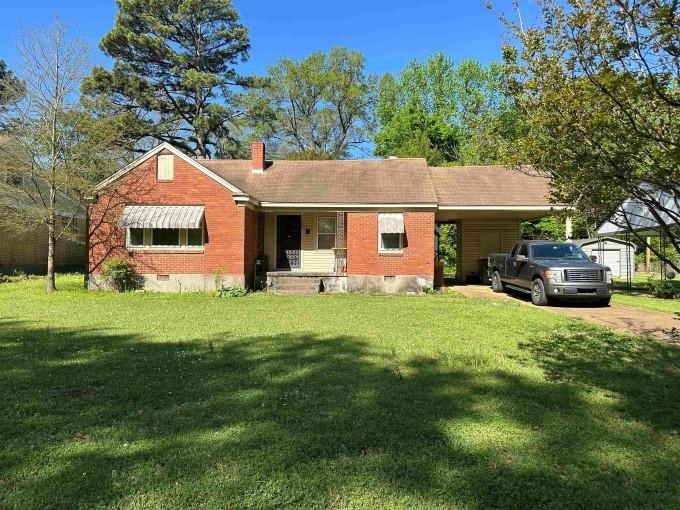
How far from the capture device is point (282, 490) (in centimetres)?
330

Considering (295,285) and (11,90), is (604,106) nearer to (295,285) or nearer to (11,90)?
(295,285)

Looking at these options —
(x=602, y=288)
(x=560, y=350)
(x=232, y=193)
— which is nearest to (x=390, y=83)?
(x=232, y=193)

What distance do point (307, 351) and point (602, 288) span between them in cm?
949

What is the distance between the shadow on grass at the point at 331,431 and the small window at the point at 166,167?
1019 centimetres

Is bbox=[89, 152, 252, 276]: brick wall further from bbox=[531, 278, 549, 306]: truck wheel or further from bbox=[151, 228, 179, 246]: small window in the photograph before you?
bbox=[531, 278, 549, 306]: truck wheel

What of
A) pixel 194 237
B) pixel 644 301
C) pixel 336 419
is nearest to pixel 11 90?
pixel 194 237

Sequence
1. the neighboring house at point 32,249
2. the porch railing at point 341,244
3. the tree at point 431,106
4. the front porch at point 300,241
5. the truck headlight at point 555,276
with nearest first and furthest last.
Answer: the truck headlight at point 555,276, the porch railing at point 341,244, the front porch at point 300,241, the neighboring house at point 32,249, the tree at point 431,106

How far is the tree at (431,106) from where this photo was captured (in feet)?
133

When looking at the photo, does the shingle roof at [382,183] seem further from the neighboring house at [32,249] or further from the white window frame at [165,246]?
the neighboring house at [32,249]

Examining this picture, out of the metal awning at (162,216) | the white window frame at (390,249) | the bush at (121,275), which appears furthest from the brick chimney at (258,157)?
the bush at (121,275)

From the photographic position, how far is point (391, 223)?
55.8ft

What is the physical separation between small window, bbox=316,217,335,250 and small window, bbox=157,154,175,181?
5.69 m

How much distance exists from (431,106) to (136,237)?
1420 inches

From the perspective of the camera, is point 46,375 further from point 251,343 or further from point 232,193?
point 232,193
